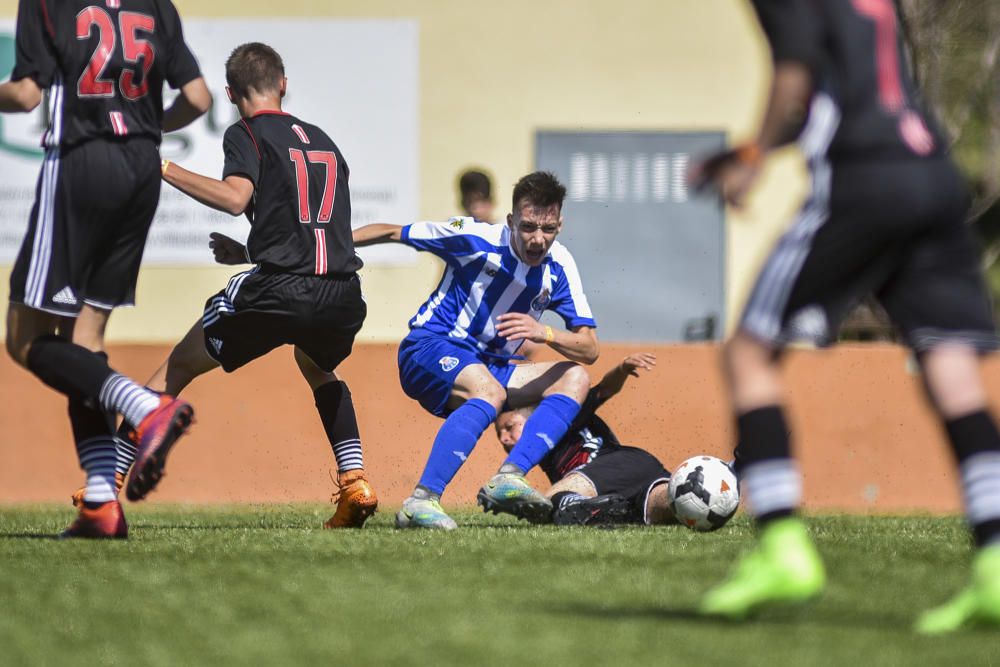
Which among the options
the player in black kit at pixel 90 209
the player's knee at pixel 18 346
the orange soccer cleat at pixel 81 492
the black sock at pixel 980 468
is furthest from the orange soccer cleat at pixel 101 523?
the black sock at pixel 980 468

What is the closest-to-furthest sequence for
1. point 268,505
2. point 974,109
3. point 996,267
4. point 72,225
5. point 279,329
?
point 72,225
point 279,329
point 268,505
point 974,109
point 996,267

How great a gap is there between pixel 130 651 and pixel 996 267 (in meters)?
26.1

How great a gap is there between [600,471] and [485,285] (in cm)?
106

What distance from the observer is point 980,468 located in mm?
3922

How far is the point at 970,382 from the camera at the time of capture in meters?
4.03

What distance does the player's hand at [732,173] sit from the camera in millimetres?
3871

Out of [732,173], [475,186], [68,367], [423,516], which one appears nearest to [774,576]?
[732,173]

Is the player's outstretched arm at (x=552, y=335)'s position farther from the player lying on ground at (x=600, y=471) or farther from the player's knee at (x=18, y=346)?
the player's knee at (x=18, y=346)

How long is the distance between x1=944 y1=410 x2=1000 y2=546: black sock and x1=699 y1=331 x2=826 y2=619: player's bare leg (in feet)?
1.35

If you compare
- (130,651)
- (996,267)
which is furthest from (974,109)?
(130,651)

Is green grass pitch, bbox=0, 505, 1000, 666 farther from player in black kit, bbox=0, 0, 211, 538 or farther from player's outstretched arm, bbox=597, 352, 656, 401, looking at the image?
player's outstretched arm, bbox=597, 352, 656, 401

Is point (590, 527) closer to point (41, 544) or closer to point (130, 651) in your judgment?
point (41, 544)

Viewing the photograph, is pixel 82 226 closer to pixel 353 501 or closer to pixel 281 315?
pixel 281 315

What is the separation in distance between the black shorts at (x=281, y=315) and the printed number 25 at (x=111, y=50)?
1230 millimetres
